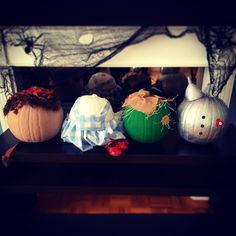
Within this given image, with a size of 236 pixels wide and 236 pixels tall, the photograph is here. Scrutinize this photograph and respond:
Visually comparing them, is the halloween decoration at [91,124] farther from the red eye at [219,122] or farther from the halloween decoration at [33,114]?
the red eye at [219,122]

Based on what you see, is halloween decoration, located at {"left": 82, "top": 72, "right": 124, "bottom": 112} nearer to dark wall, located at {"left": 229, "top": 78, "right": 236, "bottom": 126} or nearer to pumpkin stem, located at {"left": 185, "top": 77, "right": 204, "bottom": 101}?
pumpkin stem, located at {"left": 185, "top": 77, "right": 204, "bottom": 101}

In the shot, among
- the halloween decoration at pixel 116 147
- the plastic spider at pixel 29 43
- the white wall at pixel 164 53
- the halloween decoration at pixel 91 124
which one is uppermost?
the plastic spider at pixel 29 43

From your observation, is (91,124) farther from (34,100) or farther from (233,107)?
(233,107)

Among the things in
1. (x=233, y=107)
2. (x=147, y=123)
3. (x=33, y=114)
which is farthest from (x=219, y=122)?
(x=33, y=114)

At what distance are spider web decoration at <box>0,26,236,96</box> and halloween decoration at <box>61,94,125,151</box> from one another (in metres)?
0.17

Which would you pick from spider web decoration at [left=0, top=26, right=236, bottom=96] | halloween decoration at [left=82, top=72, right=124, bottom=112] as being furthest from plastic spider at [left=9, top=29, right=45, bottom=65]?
halloween decoration at [left=82, top=72, right=124, bottom=112]

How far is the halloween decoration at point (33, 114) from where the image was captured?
3.04 ft

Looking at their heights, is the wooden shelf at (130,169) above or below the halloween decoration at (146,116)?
below

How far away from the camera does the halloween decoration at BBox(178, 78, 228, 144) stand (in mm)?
896

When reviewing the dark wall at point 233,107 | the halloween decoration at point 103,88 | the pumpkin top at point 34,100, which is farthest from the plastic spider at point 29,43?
the dark wall at point 233,107

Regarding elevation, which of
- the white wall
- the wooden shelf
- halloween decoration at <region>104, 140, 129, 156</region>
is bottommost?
the wooden shelf

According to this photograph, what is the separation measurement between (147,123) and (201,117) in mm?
205
